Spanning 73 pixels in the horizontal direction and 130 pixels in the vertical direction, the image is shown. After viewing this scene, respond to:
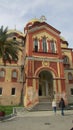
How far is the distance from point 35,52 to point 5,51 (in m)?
8.04

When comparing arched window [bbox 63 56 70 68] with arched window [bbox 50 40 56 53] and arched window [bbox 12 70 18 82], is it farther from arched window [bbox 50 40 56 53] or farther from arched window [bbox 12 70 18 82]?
arched window [bbox 12 70 18 82]

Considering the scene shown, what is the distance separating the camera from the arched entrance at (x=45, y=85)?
104ft

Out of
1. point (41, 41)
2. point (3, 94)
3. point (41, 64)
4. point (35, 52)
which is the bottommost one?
point (3, 94)

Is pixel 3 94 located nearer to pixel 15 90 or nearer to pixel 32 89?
pixel 15 90

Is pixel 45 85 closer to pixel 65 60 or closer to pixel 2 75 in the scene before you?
pixel 2 75

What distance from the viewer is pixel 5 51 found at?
24141 millimetres

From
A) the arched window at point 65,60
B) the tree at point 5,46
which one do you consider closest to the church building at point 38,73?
the arched window at point 65,60

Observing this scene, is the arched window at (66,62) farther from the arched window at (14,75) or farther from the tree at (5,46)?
the tree at (5,46)

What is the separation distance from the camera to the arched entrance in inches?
1246

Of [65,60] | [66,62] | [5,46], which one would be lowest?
[5,46]

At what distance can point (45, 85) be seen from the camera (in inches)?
1286

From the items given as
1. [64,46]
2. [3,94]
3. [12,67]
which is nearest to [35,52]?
[12,67]

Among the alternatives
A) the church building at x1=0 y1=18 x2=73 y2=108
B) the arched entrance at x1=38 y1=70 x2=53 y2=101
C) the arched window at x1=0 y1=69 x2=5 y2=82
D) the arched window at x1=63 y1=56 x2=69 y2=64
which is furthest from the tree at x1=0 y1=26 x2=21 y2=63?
the arched window at x1=63 y1=56 x2=69 y2=64

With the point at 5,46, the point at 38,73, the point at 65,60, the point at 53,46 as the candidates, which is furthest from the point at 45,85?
the point at 5,46
